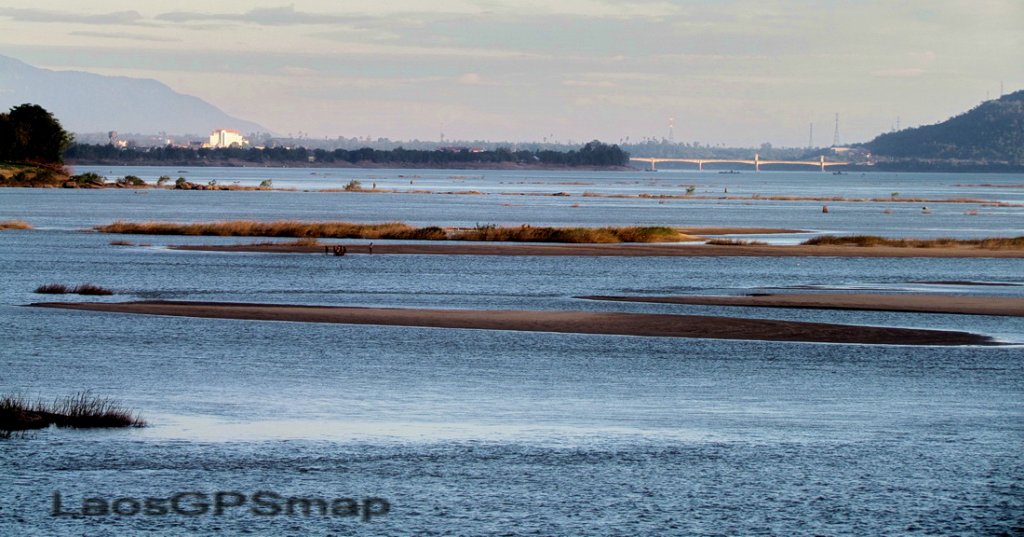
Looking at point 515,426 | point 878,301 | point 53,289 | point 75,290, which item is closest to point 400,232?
point 75,290

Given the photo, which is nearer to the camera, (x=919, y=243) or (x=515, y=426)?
(x=515, y=426)

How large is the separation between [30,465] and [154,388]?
7.95 meters

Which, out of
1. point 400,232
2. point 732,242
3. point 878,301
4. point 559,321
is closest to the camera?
point 559,321

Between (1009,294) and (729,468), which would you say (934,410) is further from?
(1009,294)

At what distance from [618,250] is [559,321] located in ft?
139

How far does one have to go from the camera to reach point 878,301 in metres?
53.2

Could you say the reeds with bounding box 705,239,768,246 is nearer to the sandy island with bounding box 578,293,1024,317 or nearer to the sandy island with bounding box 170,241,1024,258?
the sandy island with bounding box 170,241,1024,258

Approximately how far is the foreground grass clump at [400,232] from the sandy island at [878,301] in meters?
39.9

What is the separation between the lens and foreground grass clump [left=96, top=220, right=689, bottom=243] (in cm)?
9469

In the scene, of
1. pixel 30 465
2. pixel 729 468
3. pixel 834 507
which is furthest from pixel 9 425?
pixel 834 507

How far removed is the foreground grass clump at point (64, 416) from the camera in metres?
24.1

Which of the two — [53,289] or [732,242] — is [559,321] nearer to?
[53,289]

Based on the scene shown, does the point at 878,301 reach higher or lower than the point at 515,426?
lower

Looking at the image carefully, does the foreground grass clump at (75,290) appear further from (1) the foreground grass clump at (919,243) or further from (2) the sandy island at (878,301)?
(1) the foreground grass clump at (919,243)
